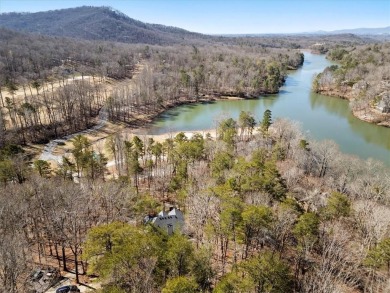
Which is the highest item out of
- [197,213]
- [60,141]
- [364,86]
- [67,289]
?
[364,86]

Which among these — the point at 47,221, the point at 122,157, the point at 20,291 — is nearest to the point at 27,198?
the point at 47,221

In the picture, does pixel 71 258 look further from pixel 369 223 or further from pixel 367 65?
pixel 367 65

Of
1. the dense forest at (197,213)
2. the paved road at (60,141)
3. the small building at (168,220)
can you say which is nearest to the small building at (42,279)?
the dense forest at (197,213)

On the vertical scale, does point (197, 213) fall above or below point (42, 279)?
above

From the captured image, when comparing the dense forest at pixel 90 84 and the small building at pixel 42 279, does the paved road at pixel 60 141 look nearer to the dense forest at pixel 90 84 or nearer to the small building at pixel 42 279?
the dense forest at pixel 90 84

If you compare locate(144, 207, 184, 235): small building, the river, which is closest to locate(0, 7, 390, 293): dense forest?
locate(144, 207, 184, 235): small building

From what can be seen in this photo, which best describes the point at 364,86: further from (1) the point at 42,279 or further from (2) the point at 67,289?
(1) the point at 42,279

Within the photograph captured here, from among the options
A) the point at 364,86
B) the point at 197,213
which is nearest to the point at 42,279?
the point at 197,213
